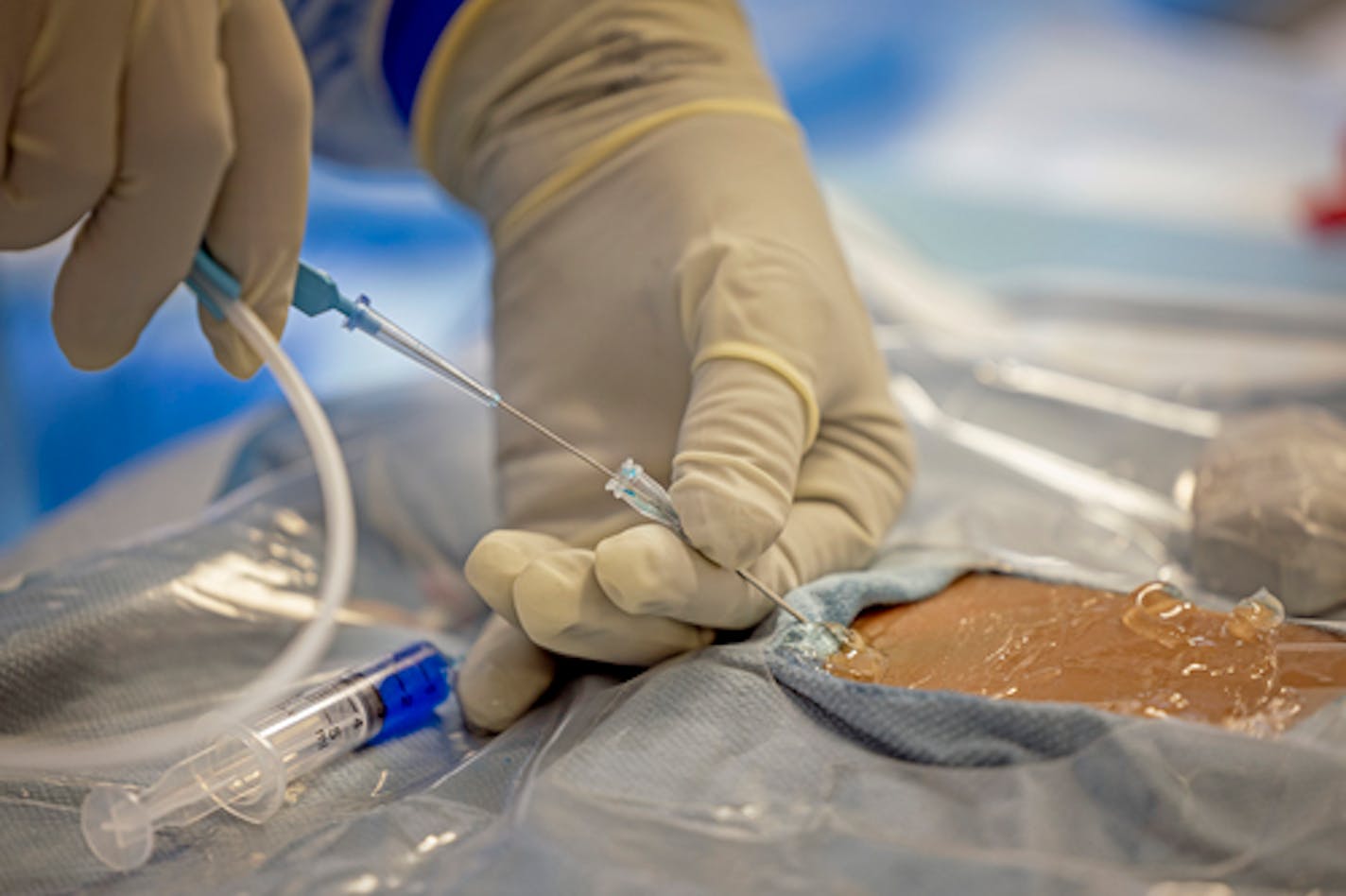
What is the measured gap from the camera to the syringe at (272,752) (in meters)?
0.60

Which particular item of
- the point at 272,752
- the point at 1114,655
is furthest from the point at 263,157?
the point at 1114,655

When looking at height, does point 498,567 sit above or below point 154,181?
below

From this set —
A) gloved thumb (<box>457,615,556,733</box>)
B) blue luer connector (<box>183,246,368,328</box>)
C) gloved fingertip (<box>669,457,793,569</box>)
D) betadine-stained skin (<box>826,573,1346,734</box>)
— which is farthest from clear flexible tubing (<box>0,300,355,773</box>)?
betadine-stained skin (<box>826,573,1346,734</box>)

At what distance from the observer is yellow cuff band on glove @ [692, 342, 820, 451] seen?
732 millimetres

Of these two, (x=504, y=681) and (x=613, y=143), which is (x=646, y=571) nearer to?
(x=504, y=681)

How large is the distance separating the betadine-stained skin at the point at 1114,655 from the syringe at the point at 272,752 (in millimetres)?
330

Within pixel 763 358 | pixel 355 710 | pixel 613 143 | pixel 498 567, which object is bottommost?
pixel 355 710

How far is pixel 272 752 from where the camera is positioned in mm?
→ 667

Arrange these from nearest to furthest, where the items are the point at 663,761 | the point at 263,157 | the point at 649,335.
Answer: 1. the point at 663,761
2. the point at 263,157
3. the point at 649,335

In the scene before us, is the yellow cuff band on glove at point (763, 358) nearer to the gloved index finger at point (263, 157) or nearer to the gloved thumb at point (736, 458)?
the gloved thumb at point (736, 458)

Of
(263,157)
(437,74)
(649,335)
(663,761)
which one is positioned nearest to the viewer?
(663,761)

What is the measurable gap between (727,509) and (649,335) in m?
0.23

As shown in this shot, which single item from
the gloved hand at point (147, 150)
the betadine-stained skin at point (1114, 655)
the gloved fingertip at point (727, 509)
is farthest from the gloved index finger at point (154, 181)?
the betadine-stained skin at point (1114, 655)

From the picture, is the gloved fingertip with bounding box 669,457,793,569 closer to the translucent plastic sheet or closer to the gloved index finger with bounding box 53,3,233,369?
the translucent plastic sheet
